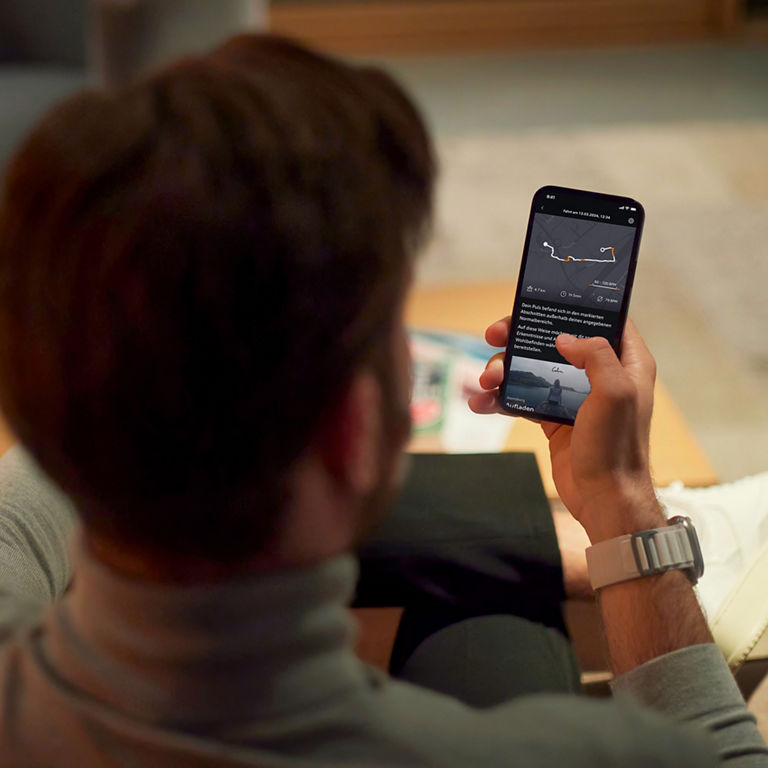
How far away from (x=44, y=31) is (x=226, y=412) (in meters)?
2.39

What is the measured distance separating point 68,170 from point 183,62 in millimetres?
82

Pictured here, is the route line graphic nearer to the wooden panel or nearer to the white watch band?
the white watch band

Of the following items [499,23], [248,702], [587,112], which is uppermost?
[248,702]

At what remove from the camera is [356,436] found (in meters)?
0.45

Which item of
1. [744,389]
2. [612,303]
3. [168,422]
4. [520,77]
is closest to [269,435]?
[168,422]

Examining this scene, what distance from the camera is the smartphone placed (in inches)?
30.5

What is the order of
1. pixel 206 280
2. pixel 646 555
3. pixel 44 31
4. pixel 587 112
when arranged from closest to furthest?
1. pixel 206 280
2. pixel 646 555
3. pixel 44 31
4. pixel 587 112

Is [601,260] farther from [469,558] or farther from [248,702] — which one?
[248,702]

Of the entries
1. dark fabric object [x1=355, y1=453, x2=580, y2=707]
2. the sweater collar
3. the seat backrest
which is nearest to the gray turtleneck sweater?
the sweater collar

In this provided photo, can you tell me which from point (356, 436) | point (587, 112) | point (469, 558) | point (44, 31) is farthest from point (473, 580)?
point (587, 112)

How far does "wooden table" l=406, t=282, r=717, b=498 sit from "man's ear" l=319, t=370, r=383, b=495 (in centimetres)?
Answer: 29

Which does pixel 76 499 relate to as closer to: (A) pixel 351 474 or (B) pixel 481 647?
(A) pixel 351 474

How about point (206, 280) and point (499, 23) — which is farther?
point (499, 23)

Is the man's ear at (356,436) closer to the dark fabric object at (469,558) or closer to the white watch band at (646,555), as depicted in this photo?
the white watch band at (646,555)
